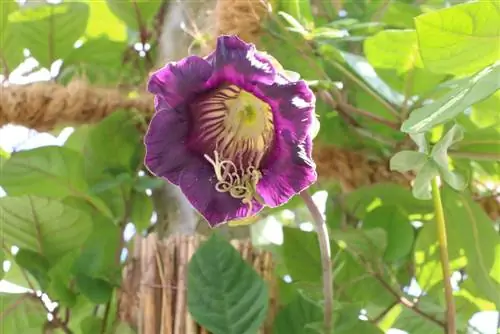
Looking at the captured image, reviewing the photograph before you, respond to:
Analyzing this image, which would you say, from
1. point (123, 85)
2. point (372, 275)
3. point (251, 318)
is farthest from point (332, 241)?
point (123, 85)

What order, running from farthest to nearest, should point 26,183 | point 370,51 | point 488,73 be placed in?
point 26,183 < point 370,51 < point 488,73

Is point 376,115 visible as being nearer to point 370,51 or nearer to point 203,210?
point 370,51

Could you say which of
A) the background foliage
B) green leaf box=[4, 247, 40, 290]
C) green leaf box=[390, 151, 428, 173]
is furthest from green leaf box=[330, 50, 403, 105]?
green leaf box=[4, 247, 40, 290]

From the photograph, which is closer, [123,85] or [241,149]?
[241,149]

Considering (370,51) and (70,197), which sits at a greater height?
(370,51)

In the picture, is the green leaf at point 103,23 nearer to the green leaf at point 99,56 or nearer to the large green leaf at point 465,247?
the green leaf at point 99,56

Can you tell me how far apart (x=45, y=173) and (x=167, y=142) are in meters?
0.25

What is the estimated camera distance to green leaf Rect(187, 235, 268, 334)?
50cm

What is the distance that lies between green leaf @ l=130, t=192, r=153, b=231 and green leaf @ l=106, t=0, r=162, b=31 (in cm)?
17

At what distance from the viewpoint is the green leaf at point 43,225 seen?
596 millimetres

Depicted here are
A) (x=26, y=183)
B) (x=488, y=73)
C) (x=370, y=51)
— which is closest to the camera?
(x=488, y=73)

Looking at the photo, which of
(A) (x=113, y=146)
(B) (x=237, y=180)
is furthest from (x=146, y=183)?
(B) (x=237, y=180)

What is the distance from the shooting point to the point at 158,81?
44cm

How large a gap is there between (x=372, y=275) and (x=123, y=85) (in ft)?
0.96
